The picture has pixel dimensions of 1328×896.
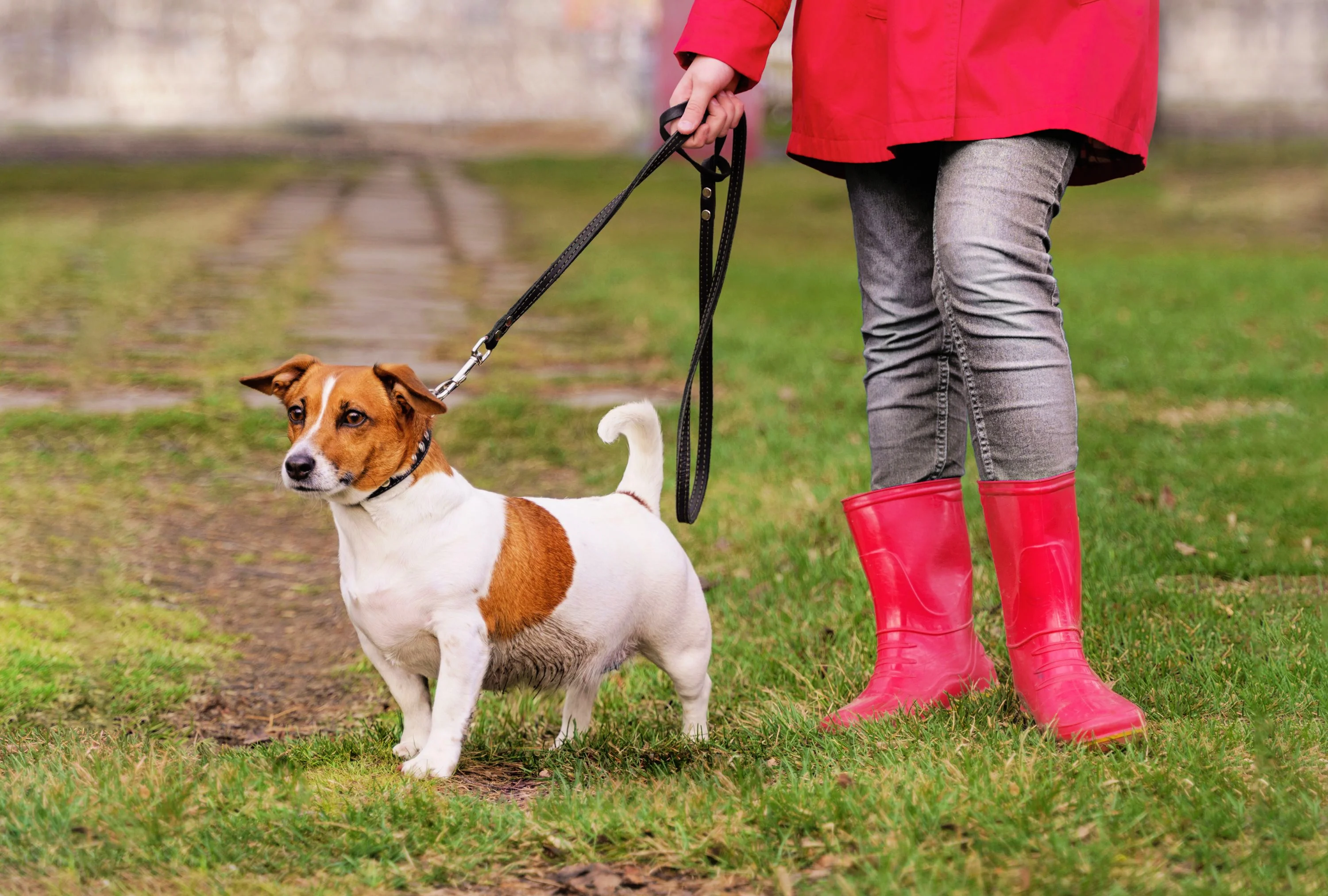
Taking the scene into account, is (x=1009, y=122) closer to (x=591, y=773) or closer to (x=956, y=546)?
(x=956, y=546)

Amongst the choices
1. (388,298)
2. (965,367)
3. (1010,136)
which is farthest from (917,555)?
(388,298)

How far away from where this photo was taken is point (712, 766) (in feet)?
8.64

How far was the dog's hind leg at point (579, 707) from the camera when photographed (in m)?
2.96

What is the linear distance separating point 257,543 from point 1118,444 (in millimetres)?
3198

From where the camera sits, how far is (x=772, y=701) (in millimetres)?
3008

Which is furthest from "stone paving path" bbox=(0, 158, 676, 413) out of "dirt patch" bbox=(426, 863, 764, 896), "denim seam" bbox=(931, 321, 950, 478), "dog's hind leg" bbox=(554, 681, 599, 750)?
"dirt patch" bbox=(426, 863, 764, 896)

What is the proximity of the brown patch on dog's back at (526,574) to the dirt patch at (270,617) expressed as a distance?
64cm

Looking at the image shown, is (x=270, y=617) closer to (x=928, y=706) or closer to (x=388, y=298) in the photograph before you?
(x=928, y=706)

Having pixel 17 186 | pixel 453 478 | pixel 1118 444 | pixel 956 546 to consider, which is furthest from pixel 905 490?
Result: pixel 17 186

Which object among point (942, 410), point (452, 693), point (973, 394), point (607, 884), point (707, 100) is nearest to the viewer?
point (607, 884)

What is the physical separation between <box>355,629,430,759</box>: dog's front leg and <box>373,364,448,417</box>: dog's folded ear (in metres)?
0.46

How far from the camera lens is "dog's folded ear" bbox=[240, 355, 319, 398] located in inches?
107

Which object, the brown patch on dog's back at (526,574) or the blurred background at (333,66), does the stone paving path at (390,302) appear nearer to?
the brown patch on dog's back at (526,574)

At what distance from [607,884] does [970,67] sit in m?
1.56
